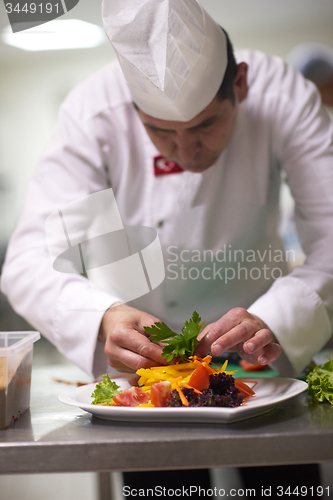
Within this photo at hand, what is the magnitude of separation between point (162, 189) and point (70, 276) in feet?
1.01

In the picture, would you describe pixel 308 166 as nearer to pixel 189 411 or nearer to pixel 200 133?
pixel 200 133

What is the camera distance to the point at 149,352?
2.53ft

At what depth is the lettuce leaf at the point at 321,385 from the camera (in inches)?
31.9

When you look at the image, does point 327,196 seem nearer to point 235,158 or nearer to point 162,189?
point 235,158

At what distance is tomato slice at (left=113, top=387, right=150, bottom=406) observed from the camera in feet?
2.34

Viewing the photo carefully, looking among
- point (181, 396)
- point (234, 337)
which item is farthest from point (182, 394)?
point (234, 337)

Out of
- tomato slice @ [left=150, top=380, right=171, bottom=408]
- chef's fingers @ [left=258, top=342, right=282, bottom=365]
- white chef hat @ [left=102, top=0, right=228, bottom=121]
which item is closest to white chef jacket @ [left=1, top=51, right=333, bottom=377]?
white chef hat @ [left=102, top=0, right=228, bottom=121]

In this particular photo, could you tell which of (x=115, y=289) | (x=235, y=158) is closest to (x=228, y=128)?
(x=235, y=158)

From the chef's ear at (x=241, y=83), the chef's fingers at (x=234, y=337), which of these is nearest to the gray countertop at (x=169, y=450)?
the chef's fingers at (x=234, y=337)

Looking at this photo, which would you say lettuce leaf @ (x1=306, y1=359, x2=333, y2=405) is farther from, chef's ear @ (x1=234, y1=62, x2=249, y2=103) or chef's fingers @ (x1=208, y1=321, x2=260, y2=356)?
chef's ear @ (x1=234, y1=62, x2=249, y2=103)

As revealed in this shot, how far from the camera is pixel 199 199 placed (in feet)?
3.71

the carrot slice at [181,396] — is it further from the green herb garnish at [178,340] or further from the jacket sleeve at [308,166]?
the jacket sleeve at [308,166]

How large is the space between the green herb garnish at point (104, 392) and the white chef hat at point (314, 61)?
88 cm

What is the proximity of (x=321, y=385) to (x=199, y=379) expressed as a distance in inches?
10.0
